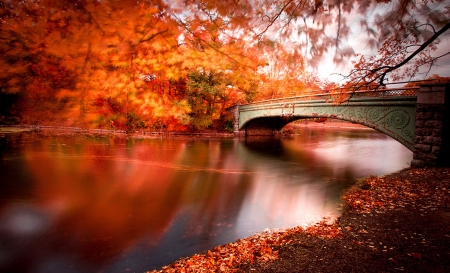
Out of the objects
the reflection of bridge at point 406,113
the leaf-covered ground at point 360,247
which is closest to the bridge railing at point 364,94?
the reflection of bridge at point 406,113

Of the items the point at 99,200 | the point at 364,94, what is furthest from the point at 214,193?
the point at 364,94

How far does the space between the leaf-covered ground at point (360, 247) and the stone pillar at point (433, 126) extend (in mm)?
4449

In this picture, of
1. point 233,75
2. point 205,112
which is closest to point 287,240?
point 233,75

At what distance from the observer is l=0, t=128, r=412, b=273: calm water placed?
5082mm

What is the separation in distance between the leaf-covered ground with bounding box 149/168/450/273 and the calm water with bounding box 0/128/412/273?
1.25m

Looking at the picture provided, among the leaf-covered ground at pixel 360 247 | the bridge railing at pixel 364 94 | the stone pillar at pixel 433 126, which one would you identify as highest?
the bridge railing at pixel 364 94

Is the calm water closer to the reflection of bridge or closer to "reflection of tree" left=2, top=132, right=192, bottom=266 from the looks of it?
"reflection of tree" left=2, top=132, right=192, bottom=266

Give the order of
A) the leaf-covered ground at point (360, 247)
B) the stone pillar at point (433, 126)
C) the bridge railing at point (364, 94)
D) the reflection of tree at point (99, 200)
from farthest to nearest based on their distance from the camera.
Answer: the stone pillar at point (433, 126) < the bridge railing at point (364, 94) < the reflection of tree at point (99, 200) < the leaf-covered ground at point (360, 247)

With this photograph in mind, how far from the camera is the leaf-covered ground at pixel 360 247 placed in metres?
3.46

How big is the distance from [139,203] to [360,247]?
7.09m

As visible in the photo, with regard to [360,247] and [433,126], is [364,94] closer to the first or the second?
[433,126]

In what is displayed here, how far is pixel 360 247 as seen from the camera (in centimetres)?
398

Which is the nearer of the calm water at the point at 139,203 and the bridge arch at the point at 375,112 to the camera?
the calm water at the point at 139,203

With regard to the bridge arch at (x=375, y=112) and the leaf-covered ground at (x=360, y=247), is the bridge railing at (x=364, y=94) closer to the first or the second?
the bridge arch at (x=375, y=112)
